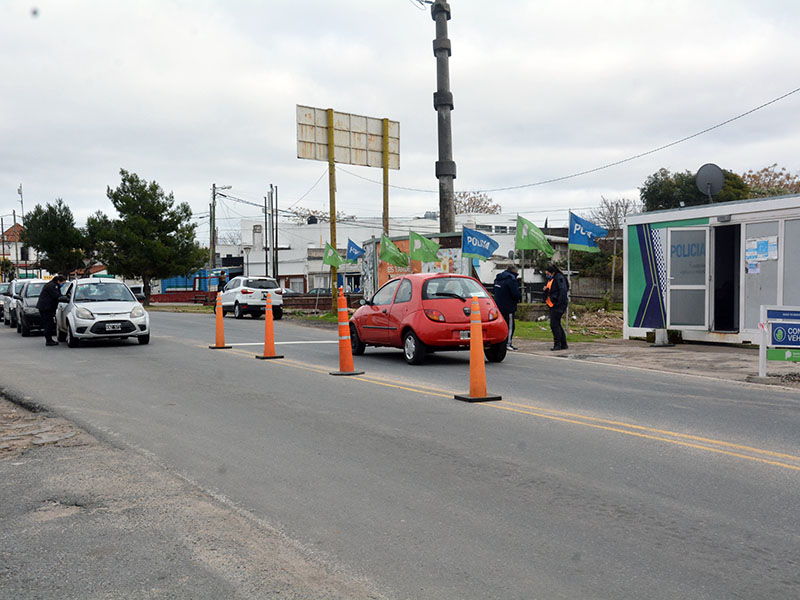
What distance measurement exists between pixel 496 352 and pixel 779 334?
4.60 meters

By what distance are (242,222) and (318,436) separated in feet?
252

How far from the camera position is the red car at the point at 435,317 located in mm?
13188

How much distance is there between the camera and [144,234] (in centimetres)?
5622

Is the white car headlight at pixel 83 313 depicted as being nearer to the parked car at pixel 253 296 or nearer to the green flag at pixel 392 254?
the green flag at pixel 392 254

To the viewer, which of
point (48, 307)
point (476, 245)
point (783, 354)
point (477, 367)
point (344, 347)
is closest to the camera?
point (477, 367)

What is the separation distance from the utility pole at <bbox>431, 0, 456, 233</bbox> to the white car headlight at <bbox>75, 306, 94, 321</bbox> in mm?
9227

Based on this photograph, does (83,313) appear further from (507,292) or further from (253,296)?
(253,296)

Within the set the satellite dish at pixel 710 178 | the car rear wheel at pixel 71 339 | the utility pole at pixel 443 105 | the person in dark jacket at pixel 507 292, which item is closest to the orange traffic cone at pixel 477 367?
the person in dark jacket at pixel 507 292

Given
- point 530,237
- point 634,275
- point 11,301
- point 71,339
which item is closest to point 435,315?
point 634,275

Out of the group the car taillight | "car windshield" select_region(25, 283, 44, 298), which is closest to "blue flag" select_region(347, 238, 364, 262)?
"car windshield" select_region(25, 283, 44, 298)

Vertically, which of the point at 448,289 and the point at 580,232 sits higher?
the point at 580,232

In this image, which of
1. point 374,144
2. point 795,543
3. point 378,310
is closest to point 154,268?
point 374,144

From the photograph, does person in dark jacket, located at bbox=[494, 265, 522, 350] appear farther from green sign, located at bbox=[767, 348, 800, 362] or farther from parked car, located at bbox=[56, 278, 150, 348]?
parked car, located at bbox=[56, 278, 150, 348]

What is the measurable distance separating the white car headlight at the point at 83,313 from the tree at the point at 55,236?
54.8m
